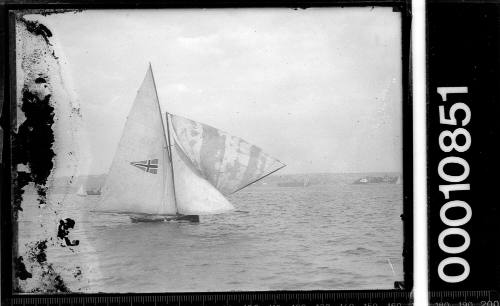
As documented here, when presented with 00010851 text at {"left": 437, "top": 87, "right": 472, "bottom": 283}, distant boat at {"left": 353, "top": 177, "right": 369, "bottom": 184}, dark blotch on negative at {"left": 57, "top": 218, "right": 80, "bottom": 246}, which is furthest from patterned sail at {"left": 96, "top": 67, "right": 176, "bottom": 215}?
00010851 text at {"left": 437, "top": 87, "right": 472, "bottom": 283}

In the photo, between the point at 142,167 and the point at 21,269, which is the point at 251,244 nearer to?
the point at 142,167

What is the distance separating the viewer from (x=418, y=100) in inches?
95.7

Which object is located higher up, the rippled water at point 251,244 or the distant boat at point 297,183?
the distant boat at point 297,183

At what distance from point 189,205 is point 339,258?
0.77 m

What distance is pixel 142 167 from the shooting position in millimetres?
2510

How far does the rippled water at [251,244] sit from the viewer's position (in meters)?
2.43

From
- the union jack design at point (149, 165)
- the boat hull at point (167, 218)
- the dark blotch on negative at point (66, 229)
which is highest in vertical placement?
the union jack design at point (149, 165)

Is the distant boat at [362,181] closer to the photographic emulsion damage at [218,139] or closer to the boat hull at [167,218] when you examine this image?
the photographic emulsion damage at [218,139]

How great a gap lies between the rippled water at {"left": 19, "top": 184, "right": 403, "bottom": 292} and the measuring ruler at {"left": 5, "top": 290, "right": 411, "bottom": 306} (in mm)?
35

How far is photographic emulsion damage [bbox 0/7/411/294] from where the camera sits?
2.44 m

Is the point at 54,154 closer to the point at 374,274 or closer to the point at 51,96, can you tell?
the point at 51,96

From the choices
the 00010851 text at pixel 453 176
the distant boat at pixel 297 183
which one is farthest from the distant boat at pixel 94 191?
the 00010851 text at pixel 453 176

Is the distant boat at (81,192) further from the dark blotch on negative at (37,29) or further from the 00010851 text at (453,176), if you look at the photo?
the 00010851 text at (453,176)

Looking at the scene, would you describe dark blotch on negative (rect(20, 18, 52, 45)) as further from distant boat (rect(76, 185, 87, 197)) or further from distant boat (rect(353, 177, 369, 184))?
distant boat (rect(353, 177, 369, 184))
